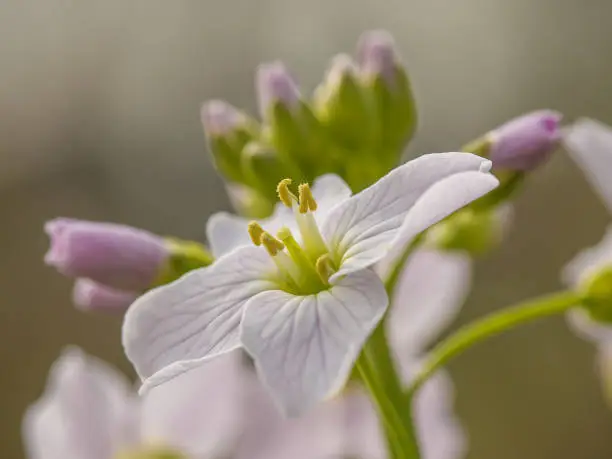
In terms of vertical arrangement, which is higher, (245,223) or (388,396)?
(245,223)

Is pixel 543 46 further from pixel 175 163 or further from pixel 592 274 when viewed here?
pixel 592 274

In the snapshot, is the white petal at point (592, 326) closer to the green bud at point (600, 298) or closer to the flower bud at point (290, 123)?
the green bud at point (600, 298)

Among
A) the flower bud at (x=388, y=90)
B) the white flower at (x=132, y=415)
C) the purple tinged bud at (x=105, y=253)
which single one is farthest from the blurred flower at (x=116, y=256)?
the white flower at (x=132, y=415)

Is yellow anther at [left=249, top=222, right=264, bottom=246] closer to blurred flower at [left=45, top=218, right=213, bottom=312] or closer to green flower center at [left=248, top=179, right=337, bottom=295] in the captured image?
green flower center at [left=248, top=179, right=337, bottom=295]

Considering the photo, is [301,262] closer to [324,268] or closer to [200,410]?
[324,268]

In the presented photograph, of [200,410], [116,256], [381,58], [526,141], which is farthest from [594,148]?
[200,410]

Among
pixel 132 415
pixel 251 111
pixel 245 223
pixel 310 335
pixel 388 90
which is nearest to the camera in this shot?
pixel 310 335

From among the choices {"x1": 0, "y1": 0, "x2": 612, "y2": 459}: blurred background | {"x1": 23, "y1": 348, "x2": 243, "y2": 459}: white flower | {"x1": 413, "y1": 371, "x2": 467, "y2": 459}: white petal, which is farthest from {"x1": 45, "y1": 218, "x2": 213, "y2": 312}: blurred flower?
{"x1": 0, "y1": 0, "x2": 612, "y2": 459}: blurred background
